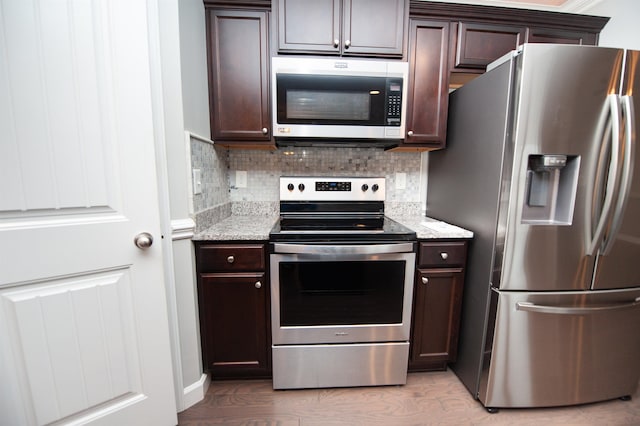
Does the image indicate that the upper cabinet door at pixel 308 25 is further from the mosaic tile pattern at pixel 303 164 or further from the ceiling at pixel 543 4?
the ceiling at pixel 543 4

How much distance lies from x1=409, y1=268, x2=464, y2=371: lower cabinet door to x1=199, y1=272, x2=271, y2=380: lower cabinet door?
875 mm

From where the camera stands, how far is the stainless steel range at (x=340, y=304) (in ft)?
4.41

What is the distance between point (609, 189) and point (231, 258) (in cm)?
182

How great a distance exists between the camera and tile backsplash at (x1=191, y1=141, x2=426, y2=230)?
188 cm

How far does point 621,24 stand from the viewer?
5.32 ft

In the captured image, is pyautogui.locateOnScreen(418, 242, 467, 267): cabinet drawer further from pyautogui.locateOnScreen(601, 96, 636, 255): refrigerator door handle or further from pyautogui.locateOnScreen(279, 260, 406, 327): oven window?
pyautogui.locateOnScreen(601, 96, 636, 255): refrigerator door handle

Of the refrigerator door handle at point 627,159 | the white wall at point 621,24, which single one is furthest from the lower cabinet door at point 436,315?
the white wall at point 621,24

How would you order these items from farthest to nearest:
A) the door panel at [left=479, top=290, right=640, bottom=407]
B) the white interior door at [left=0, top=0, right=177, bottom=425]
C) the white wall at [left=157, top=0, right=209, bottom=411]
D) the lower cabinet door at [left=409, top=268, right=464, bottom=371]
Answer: the lower cabinet door at [left=409, top=268, right=464, bottom=371]
the door panel at [left=479, top=290, right=640, bottom=407]
the white wall at [left=157, top=0, right=209, bottom=411]
the white interior door at [left=0, top=0, right=177, bottom=425]

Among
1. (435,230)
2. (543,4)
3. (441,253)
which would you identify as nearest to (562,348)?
(441,253)

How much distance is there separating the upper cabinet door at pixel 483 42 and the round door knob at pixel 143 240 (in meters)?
1.94

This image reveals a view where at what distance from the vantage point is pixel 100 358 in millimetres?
1020

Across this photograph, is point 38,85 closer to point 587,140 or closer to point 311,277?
point 311,277

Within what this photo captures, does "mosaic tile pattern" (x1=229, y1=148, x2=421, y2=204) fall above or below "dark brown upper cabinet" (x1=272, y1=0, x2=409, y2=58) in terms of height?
below

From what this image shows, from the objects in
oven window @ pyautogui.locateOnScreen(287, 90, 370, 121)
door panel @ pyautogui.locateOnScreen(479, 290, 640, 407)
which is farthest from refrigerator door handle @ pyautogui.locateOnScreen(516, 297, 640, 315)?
oven window @ pyautogui.locateOnScreen(287, 90, 370, 121)
